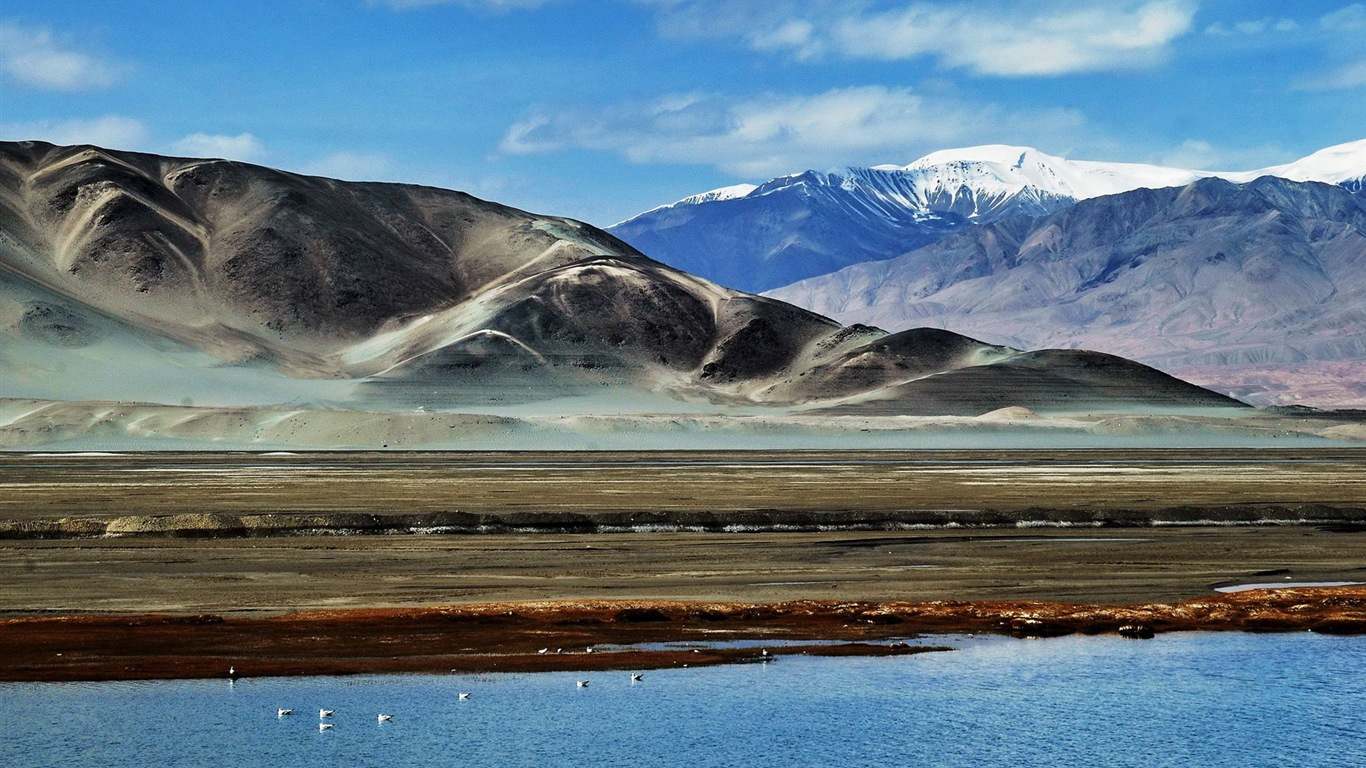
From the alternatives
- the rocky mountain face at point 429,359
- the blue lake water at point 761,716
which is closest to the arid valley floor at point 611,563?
the blue lake water at point 761,716

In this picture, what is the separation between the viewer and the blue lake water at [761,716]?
18.3 metres

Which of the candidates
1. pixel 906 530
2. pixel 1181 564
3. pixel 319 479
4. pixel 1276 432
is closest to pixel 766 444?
pixel 1276 432

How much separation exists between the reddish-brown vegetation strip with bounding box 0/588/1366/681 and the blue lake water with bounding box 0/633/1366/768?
0.87m

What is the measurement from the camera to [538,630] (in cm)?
2592

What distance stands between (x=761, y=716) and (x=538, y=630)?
6.68 metres

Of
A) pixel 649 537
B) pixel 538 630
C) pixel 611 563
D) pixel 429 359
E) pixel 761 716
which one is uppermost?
pixel 429 359

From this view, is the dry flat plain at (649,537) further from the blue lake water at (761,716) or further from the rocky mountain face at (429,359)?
the rocky mountain face at (429,359)

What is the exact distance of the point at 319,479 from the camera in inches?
2682

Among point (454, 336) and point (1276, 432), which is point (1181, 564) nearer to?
point (1276, 432)

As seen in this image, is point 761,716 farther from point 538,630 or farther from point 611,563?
point 611,563

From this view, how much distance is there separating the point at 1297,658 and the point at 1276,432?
128 m

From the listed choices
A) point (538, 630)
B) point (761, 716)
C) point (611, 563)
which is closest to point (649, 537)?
point (611, 563)

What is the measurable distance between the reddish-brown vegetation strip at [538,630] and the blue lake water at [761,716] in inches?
34.2

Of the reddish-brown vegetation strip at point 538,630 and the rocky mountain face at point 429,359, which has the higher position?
the rocky mountain face at point 429,359
